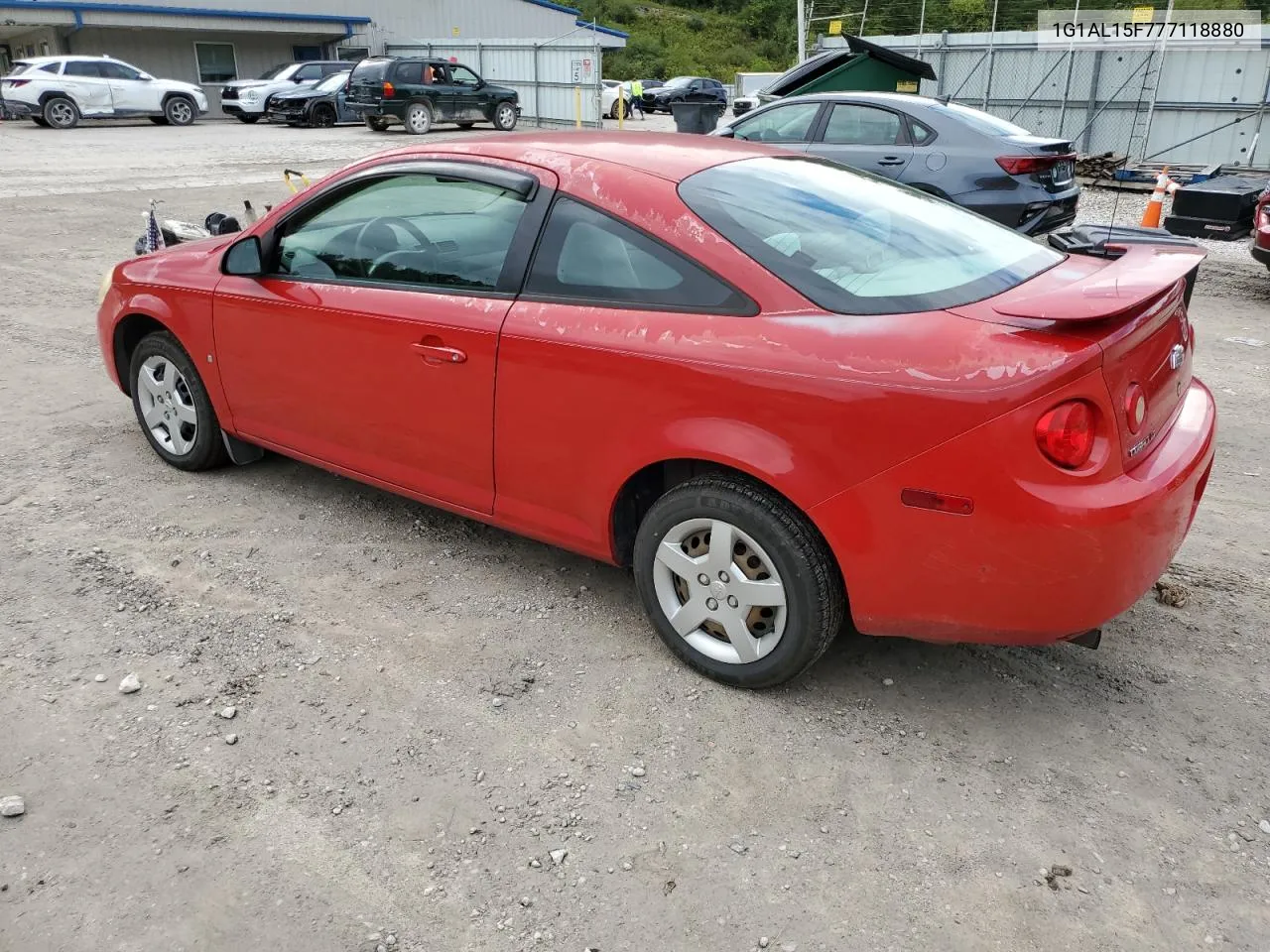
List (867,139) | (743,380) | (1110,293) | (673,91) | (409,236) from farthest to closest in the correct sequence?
1. (673,91)
2. (867,139)
3. (409,236)
4. (743,380)
5. (1110,293)

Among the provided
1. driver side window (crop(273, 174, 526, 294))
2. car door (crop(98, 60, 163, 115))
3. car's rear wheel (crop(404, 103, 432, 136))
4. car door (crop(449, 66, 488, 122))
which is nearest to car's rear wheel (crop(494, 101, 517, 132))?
car door (crop(449, 66, 488, 122))

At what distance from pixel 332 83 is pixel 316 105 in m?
0.95

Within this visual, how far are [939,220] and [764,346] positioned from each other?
1.05 metres

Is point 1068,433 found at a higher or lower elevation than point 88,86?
lower

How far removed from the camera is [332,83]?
26562mm

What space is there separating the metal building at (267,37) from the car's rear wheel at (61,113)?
6.83 meters

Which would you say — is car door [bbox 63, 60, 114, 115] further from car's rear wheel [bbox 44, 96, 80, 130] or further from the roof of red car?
the roof of red car

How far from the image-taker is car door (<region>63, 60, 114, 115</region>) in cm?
2440

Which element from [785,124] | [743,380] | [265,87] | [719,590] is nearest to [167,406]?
[719,590]

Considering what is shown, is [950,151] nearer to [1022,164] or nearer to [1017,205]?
[1022,164]

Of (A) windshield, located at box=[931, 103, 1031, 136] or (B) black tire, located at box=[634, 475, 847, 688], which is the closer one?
(B) black tire, located at box=[634, 475, 847, 688]

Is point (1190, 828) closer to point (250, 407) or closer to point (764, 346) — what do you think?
point (764, 346)

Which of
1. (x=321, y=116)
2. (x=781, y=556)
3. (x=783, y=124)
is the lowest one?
(x=781, y=556)

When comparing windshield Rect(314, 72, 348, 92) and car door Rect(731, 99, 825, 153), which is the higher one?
windshield Rect(314, 72, 348, 92)
